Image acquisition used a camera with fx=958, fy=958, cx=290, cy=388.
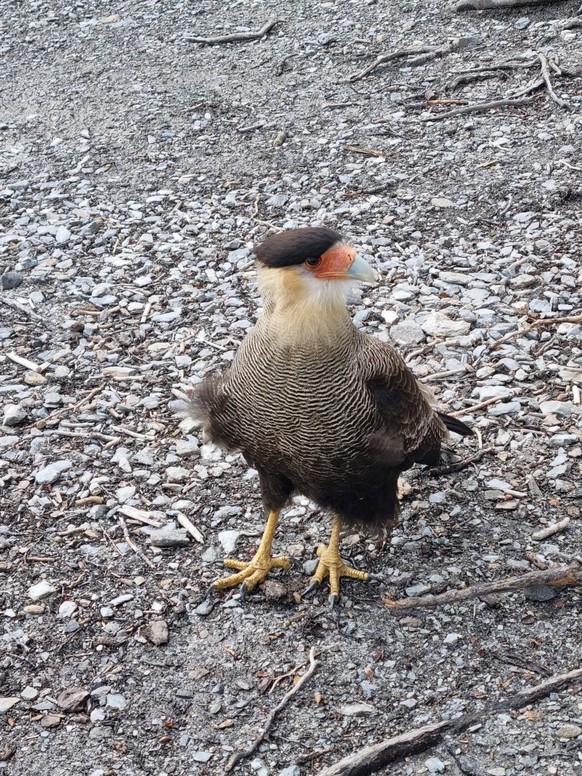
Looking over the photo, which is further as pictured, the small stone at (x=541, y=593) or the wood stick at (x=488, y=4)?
the wood stick at (x=488, y=4)

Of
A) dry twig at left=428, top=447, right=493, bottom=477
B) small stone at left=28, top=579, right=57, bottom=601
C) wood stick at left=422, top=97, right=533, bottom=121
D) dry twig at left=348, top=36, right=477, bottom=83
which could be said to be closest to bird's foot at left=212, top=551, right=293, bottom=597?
small stone at left=28, top=579, right=57, bottom=601

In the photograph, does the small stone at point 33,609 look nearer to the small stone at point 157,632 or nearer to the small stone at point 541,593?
the small stone at point 157,632

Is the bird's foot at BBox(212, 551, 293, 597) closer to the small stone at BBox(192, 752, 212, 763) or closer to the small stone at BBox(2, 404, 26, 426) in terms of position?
the small stone at BBox(192, 752, 212, 763)

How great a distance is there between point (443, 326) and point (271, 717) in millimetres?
2922

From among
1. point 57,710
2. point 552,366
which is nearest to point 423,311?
point 552,366

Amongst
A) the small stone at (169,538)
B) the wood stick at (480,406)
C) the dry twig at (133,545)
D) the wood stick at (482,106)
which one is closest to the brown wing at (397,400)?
the wood stick at (480,406)

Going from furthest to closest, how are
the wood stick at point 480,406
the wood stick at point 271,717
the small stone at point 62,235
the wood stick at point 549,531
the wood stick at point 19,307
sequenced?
the small stone at point 62,235 < the wood stick at point 19,307 < the wood stick at point 480,406 < the wood stick at point 549,531 < the wood stick at point 271,717

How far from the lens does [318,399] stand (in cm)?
376

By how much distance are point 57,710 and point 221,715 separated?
64cm

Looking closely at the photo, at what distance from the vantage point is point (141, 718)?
12.1 feet

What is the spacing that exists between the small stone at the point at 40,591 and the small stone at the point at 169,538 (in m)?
0.52

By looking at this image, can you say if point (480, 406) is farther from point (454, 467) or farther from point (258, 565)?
point (258, 565)

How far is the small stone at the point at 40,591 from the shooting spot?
4250mm

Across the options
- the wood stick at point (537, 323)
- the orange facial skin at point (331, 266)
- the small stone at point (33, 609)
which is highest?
the orange facial skin at point (331, 266)
